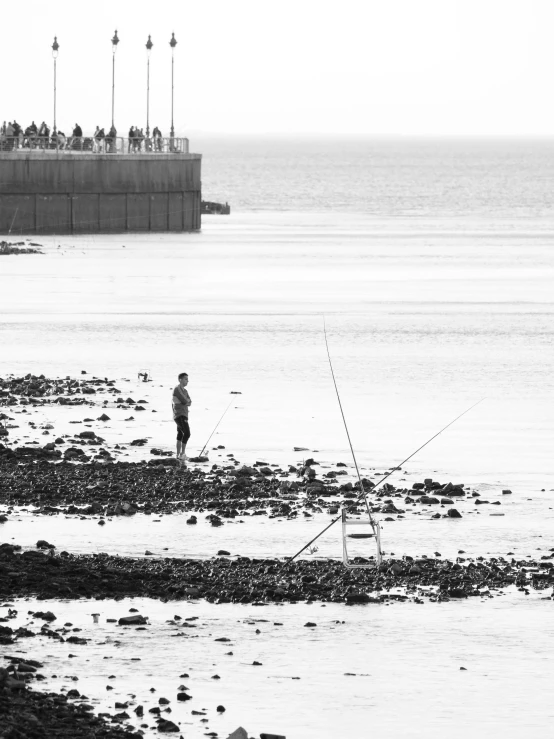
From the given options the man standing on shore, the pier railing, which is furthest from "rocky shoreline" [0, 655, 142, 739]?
the pier railing

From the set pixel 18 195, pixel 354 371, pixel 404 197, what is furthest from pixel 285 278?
pixel 404 197

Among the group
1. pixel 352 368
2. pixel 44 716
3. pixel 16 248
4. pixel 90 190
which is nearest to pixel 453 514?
pixel 44 716

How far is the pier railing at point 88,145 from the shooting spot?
66438 mm

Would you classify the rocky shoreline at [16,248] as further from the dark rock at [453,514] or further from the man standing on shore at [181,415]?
the dark rock at [453,514]

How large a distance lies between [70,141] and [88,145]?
0.77 m

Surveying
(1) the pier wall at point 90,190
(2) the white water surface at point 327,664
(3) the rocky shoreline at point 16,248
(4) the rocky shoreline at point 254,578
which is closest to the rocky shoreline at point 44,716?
(2) the white water surface at point 327,664

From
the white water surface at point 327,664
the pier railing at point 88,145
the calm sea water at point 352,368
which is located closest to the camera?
the white water surface at point 327,664

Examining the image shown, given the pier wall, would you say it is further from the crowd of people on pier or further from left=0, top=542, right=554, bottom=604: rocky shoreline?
left=0, top=542, right=554, bottom=604: rocky shoreline

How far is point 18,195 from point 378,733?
55360 mm

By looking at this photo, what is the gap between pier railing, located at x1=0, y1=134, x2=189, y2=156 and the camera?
6644 centimetres

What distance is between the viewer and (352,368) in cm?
3109

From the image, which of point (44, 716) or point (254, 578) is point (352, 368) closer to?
point (254, 578)

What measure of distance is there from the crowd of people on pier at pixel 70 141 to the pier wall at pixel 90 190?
1.42 m

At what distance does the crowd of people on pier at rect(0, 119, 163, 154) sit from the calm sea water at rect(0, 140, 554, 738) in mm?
3800
